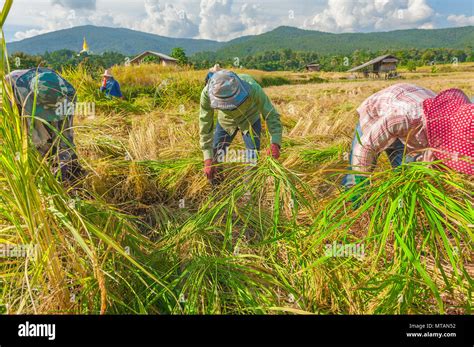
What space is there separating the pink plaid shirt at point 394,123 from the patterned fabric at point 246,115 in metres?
0.68

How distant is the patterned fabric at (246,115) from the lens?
2326 millimetres

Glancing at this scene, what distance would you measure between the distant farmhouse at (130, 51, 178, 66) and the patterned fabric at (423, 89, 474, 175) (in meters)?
7.90

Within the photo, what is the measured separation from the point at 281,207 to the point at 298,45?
53263mm

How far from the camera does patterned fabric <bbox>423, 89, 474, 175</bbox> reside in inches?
53.2

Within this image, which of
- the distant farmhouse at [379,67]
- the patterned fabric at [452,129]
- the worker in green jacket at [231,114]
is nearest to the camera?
the patterned fabric at [452,129]

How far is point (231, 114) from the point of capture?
8.02 feet

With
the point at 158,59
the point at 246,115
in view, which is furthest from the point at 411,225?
the point at 158,59

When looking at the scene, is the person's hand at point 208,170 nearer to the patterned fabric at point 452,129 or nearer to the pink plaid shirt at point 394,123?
the pink plaid shirt at point 394,123

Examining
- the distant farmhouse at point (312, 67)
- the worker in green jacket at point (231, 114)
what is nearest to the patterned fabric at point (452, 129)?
the worker in green jacket at point (231, 114)

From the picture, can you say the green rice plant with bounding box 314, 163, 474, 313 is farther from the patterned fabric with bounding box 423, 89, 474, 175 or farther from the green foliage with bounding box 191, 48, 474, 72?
the green foliage with bounding box 191, 48, 474, 72

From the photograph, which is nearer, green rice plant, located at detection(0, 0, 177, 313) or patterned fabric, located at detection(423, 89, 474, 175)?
green rice plant, located at detection(0, 0, 177, 313)

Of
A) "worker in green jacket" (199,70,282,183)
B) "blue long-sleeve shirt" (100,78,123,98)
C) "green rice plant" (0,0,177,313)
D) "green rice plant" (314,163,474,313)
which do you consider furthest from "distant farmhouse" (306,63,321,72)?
"green rice plant" (0,0,177,313)
